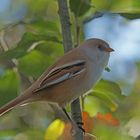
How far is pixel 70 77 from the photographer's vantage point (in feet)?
5.95

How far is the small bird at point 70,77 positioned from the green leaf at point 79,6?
0.14m

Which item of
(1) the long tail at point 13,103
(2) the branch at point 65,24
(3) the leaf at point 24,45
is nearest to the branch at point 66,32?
(2) the branch at point 65,24

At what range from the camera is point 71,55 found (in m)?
1.73

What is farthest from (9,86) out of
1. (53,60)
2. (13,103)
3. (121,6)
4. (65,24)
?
(121,6)

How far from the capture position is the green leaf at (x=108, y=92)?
164 cm

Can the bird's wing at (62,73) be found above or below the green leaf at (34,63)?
below

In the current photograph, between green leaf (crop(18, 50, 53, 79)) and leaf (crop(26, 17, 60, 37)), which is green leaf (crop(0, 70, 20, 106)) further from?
leaf (crop(26, 17, 60, 37))

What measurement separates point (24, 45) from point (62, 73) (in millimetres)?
231

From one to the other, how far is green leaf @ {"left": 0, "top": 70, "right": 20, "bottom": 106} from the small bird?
3cm

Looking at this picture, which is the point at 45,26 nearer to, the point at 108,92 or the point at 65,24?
the point at 65,24

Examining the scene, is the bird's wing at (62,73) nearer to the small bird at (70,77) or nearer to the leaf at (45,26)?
the small bird at (70,77)

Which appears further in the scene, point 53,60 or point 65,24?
point 53,60

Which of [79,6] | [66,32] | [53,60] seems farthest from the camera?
[53,60]

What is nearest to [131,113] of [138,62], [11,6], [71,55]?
[138,62]
